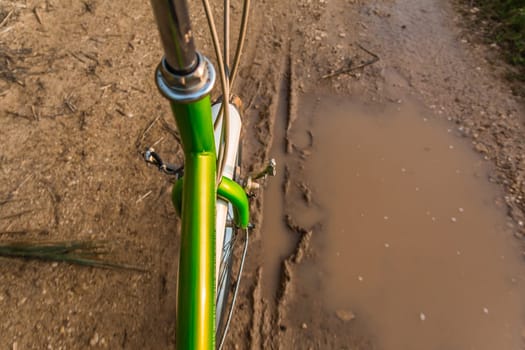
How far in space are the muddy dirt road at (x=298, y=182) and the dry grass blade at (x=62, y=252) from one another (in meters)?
0.05

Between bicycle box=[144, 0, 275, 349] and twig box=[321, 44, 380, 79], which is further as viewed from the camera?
twig box=[321, 44, 380, 79]

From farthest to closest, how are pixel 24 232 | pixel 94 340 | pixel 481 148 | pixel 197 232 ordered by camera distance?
pixel 481 148 < pixel 24 232 < pixel 94 340 < pixel 197 232

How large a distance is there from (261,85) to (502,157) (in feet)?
6.21

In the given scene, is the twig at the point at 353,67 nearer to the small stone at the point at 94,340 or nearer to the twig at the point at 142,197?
the twig at the point at 142,197

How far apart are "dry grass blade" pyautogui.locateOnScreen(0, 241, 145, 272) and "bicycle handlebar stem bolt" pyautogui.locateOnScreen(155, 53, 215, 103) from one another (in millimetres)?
1482

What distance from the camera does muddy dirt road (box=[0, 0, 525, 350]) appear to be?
6.26ft

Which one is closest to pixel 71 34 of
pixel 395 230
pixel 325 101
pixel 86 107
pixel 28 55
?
pixel 28 55

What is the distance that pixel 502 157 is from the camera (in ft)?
8.34

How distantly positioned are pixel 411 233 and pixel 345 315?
0.71 meters

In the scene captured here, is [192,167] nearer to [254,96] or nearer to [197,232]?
[197,232]

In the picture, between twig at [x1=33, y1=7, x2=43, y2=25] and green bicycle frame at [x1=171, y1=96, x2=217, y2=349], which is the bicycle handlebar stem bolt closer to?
green bicycle frame at [x1=171, y1=96, x2=217, y2=349]

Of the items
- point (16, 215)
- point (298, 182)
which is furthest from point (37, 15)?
point (298, 182)

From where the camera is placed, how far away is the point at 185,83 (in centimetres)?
77

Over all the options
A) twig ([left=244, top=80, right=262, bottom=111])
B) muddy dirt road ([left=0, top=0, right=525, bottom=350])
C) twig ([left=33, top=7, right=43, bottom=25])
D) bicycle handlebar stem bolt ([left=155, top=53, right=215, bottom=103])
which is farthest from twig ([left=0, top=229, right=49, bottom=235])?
twig ([left=33, top=7, right=43, bottom=25])
